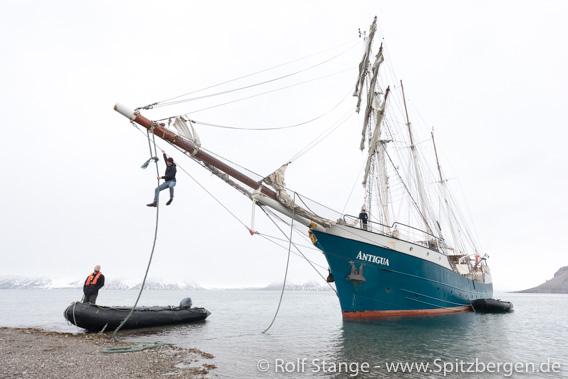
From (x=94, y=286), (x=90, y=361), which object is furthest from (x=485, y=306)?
(x=90, y=361)

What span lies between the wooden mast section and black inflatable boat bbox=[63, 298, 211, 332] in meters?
8.13

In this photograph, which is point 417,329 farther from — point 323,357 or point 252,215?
point 252,215

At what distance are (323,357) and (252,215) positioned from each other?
20.1 ft

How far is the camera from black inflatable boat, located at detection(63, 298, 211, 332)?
14.1 meters

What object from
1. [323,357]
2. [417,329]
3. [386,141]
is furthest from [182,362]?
[386,141]

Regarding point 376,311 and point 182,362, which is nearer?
point 182,362

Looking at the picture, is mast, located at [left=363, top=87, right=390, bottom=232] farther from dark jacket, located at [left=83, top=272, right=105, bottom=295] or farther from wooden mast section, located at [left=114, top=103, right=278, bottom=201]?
dark jacket, located at [left=83, top=272, right=105, bottom=295]

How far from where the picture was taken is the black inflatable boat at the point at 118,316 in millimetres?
14055

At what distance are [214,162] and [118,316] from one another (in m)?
8.30

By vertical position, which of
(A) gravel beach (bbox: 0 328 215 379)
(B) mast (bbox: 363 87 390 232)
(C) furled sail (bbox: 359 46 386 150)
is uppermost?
(C) furled sail (bbox: 359 46 386 150)

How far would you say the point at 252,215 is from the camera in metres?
14.2

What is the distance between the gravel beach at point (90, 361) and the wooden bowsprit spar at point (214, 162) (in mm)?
6883

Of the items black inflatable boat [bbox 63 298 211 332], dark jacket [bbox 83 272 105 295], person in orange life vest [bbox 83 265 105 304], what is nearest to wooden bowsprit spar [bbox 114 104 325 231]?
person in orange life vest [bbox 83 265 105 304]

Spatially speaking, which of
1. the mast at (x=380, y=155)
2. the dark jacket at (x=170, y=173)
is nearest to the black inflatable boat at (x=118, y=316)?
the dark jacket at (x=170, y=173)
